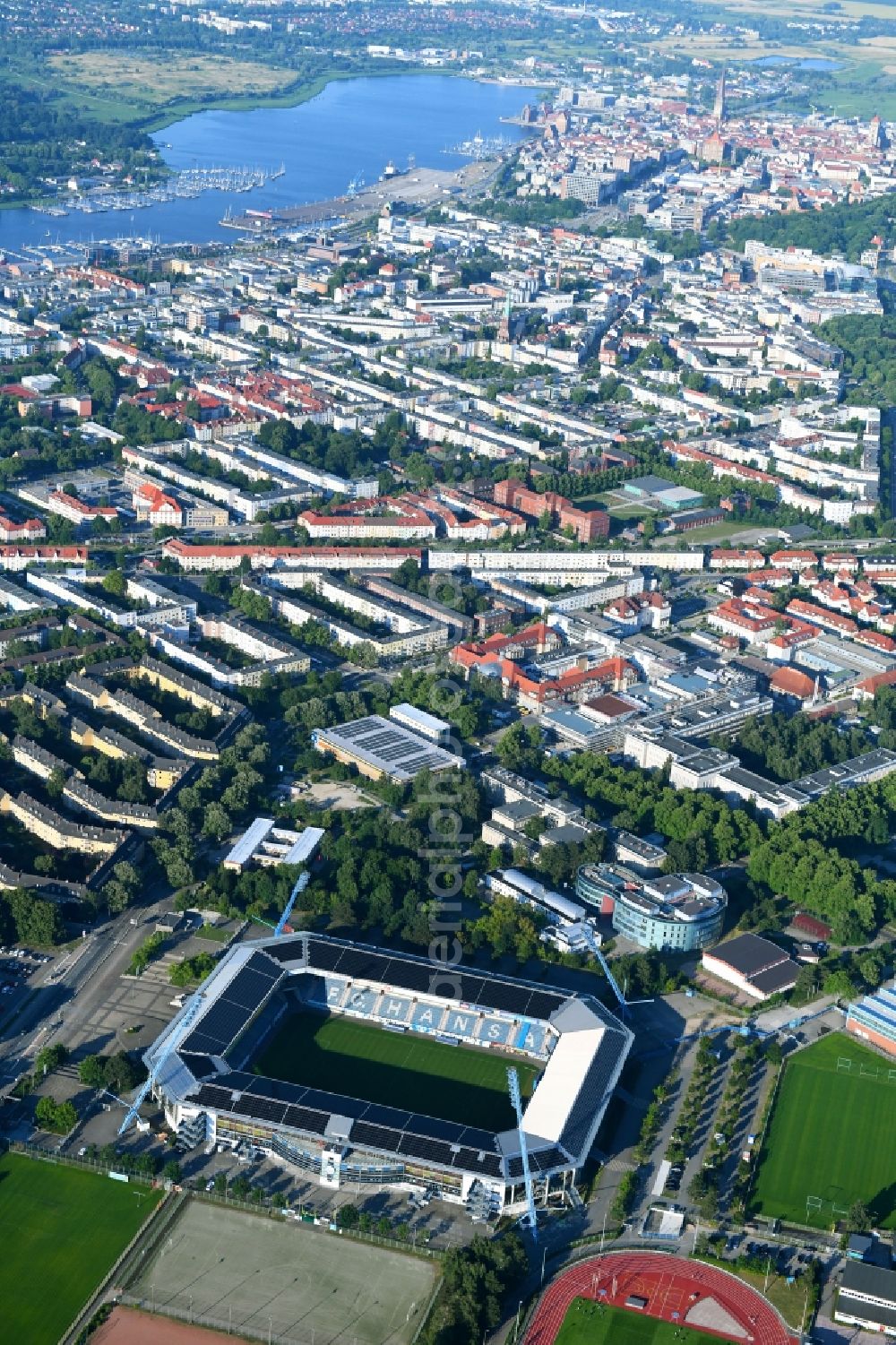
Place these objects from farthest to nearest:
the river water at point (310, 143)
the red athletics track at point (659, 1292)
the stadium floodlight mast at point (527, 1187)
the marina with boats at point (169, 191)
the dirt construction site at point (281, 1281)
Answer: the marina with boats at point (169, 191) < the river water at point (310, 143) < the stadium floodlight mast at point (527, 1187) < the red athletics track at point (659, 1292) < the dirt construction site at point (281, 1281)

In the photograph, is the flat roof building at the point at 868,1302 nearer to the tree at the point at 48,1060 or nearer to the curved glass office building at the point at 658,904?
the curved glass office building at the point at 658,904

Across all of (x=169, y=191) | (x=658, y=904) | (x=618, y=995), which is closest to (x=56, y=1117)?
(x=618, y=995)

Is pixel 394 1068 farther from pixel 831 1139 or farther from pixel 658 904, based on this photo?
pixel 831 1139

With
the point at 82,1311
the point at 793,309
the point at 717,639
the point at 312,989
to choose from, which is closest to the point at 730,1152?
the point at 312,989

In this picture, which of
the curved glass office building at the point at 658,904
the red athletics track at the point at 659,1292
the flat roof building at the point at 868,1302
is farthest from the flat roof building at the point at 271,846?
the flat roof building at the point at 868,1302

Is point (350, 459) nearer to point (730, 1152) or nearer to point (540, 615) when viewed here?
point (540, 615)
